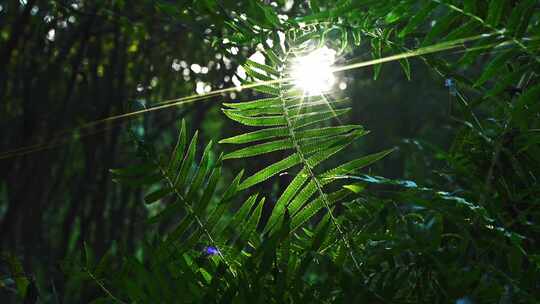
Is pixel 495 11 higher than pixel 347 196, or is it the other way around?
pixel 495 11

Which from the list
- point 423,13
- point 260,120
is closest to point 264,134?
point 260,120

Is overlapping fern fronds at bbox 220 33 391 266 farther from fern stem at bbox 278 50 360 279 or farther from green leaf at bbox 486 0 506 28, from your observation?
green leaf at bbox 486 0 506 28

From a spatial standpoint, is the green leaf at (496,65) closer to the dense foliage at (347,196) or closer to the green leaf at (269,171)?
the dense foliage at (347,196)

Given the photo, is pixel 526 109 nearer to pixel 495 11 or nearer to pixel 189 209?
pixel 495 11

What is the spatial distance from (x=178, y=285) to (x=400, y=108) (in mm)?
2340

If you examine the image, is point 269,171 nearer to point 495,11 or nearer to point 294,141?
point 294,141

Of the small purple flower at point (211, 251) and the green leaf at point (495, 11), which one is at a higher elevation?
the green leaf at point (495, 11)

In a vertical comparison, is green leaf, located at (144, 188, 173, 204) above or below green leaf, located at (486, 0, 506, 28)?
below

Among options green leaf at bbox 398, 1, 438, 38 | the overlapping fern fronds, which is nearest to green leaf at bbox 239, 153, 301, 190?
the overlapping fern fronds

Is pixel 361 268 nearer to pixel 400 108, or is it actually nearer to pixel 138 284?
pixel 138 284

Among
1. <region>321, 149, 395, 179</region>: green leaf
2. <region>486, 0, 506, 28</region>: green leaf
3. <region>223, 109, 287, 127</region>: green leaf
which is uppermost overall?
<region>486, 0, 506, 28</region>: green leaf

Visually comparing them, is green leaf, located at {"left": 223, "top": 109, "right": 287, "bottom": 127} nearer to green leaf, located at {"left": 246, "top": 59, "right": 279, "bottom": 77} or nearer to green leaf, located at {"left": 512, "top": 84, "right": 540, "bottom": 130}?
green leaf, located at {"left": 246, "top": 59, "right": 279, "bottom": 77}

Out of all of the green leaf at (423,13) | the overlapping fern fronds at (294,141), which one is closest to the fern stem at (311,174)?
the overlapping fern fronds at (294,141)

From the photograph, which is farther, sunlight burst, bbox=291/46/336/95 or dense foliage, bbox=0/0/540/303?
sunlight burst, bbox=291/46/336/95
